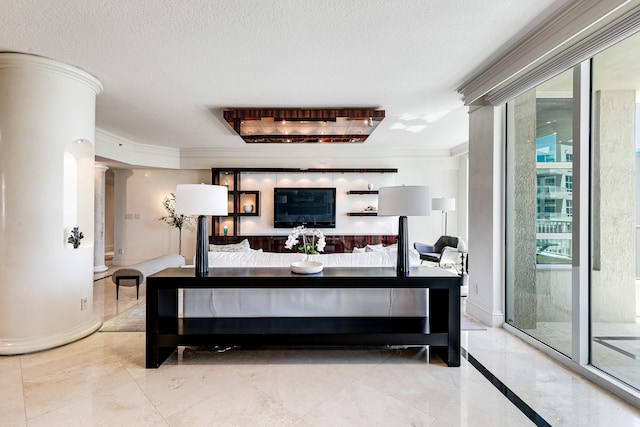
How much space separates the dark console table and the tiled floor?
7.7 inches

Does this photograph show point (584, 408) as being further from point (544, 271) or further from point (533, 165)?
point (533, 165)

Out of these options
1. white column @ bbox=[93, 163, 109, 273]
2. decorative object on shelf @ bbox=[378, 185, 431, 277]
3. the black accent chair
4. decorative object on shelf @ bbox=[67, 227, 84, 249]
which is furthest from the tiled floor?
white column @ bbox=[93, 163, 109, 273]

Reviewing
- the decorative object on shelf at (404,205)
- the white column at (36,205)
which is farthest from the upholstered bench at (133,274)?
the decorative object on shelf at (404,205)

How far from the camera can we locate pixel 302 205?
21.4 ft

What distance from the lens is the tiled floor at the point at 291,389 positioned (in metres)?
1.76

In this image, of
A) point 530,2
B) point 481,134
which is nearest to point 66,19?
point 530,2

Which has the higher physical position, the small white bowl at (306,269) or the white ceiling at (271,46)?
the white ceiling at (271,46)

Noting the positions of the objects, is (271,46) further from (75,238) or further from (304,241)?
Result: (75,238)

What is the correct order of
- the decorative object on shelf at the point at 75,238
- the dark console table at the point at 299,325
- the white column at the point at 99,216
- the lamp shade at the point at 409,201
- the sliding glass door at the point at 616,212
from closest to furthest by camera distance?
1. the sliding glass door at the point at 616,212
2. the dark console table at the point at 299,325
3. the lamp shade at the point at 409,201
4. the decorative object on shelf at the point at 75,238
5. the white column at the point at 99,216

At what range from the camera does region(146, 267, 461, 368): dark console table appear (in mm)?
2258

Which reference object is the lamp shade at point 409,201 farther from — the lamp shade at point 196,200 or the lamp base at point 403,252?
the lamp shade at point 196,200

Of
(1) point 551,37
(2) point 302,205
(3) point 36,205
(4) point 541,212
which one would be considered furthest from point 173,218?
(1) point 551,37

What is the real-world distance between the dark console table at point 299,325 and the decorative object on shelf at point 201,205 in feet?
0.43

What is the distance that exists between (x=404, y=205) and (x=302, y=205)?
167 inches
